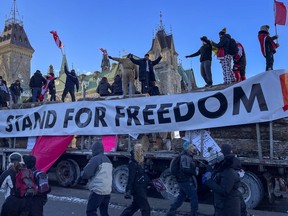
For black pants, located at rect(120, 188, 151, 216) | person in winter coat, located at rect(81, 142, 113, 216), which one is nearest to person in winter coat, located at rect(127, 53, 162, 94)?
black pants, located at rect(120, 188, 151, 216)

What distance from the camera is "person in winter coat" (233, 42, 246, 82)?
1047 cm

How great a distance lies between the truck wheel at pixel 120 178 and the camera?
1009 cm

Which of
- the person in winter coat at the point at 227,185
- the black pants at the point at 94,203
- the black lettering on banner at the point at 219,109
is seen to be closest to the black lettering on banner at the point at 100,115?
the black lettering on banner at the point at 219,109

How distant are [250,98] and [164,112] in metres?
2.38

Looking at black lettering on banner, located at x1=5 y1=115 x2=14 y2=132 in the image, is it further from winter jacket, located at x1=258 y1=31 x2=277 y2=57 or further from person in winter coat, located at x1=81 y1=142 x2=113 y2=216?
winter jacket, located at x1=258 y1=31 x2=277 y2=57

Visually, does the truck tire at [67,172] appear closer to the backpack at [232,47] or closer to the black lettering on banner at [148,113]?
the black lettering on banner at [148,113]

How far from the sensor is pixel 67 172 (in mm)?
Answer: 11477

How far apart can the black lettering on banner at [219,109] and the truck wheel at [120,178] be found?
285cm

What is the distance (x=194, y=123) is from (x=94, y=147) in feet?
12.2

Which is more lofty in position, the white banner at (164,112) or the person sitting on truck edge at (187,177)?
the white banner at (164,112)

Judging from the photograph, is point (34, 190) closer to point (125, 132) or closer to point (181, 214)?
point (181, 214)

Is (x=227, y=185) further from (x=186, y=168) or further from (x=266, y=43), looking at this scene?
(x=266, y=43)

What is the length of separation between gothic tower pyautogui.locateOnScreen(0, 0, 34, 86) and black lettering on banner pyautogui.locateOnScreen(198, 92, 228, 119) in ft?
252

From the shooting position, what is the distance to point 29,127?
12.3 metres
